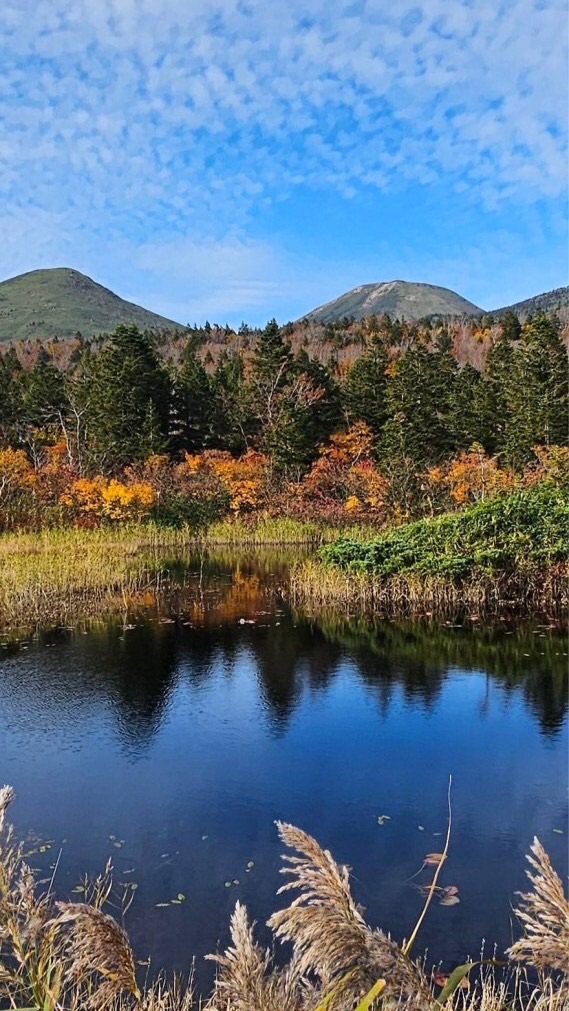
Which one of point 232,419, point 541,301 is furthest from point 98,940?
point 541,301

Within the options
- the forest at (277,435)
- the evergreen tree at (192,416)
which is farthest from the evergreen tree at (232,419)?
the evergreen tree at (192,416)

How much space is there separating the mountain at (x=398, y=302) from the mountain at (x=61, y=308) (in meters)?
32.5

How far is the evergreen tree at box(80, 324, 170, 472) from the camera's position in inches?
1315

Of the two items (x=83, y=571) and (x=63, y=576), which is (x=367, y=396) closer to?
(x=83, y=571)

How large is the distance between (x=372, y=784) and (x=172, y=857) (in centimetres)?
210

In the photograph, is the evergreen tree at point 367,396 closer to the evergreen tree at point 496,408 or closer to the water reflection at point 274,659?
the evergreen tree at point 496,408

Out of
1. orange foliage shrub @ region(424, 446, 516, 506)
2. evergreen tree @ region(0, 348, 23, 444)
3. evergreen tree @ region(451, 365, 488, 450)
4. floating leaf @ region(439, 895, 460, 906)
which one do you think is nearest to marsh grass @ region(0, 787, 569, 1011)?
floating leaf @ region(439, 895, 460, 906)

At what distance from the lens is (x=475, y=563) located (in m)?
13.5

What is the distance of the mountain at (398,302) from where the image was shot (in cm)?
13648

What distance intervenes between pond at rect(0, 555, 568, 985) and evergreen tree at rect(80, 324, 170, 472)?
21227 mm

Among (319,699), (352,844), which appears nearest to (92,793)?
(352,844)

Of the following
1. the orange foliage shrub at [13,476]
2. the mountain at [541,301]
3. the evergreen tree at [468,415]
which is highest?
the mountain at [541,301]

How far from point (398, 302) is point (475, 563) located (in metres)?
139

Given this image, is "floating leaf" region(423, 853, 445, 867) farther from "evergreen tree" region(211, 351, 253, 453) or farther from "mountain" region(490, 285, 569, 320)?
"mountain" region(490, 285, 569, 320)
